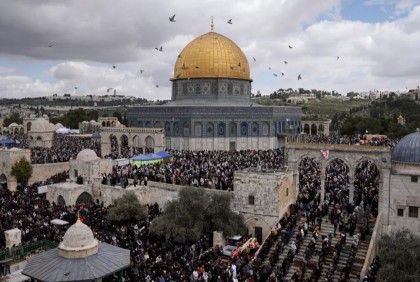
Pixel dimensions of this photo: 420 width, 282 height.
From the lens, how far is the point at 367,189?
62.6 ft

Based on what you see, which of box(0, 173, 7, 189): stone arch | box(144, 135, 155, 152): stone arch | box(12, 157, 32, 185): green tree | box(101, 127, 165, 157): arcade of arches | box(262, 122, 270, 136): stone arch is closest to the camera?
box(12, 157, 32, 185): green tree

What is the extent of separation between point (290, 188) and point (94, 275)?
11188 mm

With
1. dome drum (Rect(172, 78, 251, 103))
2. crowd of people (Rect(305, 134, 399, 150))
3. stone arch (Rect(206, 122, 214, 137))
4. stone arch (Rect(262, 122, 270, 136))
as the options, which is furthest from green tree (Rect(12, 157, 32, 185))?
stone arch (Rect(262, 122, 270, 136))

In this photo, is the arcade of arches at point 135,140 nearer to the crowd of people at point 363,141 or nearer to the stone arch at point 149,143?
the stone arch at point 149,143

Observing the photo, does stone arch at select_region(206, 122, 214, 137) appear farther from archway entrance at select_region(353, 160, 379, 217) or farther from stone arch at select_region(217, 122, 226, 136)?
archway entrance at select_region(353, 160, 379, 217)

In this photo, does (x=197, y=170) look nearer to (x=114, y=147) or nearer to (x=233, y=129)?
(x=233, y=129)

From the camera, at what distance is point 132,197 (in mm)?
20094

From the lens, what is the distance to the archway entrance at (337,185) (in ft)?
60.8

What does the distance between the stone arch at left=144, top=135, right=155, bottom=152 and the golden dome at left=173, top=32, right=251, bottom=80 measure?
7.04m

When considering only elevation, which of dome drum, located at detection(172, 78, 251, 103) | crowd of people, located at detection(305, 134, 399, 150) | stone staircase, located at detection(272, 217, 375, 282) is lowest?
stone staircase, located at detection(272, 217, 375, 282)

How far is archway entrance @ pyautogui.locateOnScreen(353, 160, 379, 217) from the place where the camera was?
17.6m

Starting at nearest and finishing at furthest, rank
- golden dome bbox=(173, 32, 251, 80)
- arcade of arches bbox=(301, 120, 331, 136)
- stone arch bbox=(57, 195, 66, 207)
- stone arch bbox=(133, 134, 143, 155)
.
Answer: stone arch bbox=(57, 195, 66, 207) < stone arch bbox=(133, 134, 143, 155) < golden dome bbox=(173, 32, 251, 80) < arcade of arches bbox=(301, 120, 331, 136)

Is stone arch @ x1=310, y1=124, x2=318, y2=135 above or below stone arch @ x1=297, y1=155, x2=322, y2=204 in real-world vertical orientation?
above

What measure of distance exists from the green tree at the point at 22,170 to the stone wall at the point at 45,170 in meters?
1.11
